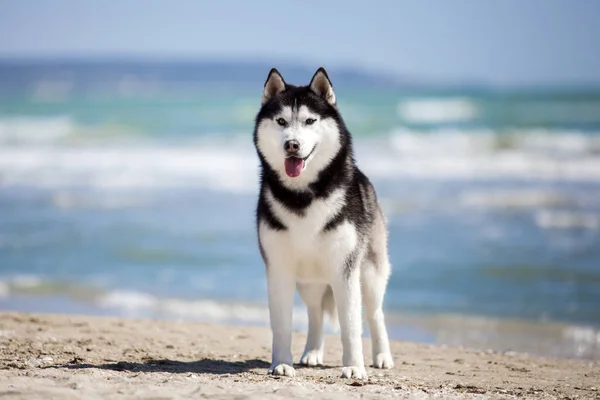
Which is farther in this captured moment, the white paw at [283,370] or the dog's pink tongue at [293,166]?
the white paw at [283,370]

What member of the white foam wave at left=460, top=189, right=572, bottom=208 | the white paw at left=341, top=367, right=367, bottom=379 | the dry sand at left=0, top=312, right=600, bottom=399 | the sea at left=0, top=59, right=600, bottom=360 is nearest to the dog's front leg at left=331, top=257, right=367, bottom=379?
the white paw at left=341, top=367, right=367, bottom=379

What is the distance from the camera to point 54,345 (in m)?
6.11

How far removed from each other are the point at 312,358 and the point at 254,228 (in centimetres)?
595

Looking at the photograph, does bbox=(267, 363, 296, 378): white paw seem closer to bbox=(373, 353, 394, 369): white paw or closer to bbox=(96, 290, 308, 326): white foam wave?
bbox=(373, 353, 394, 369): white paw

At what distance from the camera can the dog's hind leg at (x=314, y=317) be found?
19.2ft

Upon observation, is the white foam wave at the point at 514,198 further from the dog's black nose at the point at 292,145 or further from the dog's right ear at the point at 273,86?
the dog's black nose at the point at 292,145

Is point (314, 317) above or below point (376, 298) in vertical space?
below

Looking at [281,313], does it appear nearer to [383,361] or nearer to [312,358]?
[312,358]

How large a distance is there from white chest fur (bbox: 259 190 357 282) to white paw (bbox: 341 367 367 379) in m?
0.61

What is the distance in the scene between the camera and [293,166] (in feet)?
16.6

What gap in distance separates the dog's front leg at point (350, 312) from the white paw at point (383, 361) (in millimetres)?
586

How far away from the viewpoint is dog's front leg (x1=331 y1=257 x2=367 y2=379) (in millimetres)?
5242

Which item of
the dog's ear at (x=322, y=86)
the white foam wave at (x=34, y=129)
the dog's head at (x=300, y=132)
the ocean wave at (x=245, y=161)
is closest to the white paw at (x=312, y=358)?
the dog's head at (x=300, y=132)

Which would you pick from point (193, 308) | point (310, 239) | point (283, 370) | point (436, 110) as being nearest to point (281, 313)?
point (283, 370)
